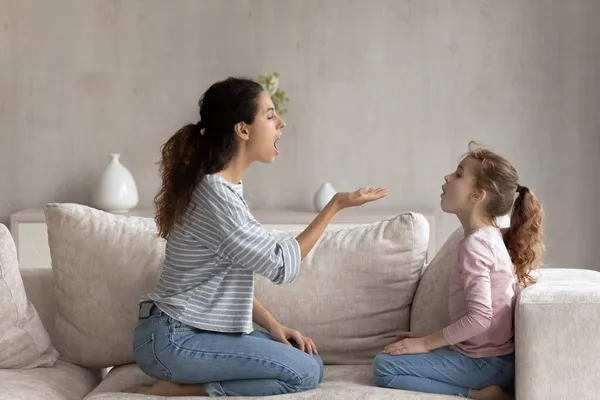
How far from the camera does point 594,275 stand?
271 centimetres

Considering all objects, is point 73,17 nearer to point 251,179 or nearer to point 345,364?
point 251,179

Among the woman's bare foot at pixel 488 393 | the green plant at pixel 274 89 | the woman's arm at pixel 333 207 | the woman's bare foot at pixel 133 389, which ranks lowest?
the woman's bare foot at pixel 488 393

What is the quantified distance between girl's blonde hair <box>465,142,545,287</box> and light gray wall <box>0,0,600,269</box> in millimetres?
2048

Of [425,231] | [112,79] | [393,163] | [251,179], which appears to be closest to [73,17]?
[112,79]

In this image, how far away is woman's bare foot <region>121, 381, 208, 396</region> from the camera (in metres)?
Result: 2.48

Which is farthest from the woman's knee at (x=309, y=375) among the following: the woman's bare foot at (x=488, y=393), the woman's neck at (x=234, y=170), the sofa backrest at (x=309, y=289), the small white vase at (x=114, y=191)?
the small white vase at (x=114, y=191)

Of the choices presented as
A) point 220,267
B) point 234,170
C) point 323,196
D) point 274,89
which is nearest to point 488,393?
point 220,267

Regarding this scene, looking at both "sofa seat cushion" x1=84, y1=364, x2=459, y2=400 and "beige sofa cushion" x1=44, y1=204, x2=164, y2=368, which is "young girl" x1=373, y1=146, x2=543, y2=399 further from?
"beige sofa cushion" x1=44, y1=204, x2=164, y2=368

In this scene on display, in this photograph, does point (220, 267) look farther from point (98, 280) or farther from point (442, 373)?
point (442, 373)

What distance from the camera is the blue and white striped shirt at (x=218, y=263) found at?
247cm

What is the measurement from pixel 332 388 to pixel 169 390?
41 centimetres

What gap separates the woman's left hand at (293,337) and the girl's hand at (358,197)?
14.8 inches

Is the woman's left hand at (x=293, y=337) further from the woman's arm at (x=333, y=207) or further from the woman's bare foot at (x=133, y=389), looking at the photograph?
the woman's bare foot at (x=133, y=389)

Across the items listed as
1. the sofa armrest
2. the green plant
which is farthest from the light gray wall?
the sofa armrest
